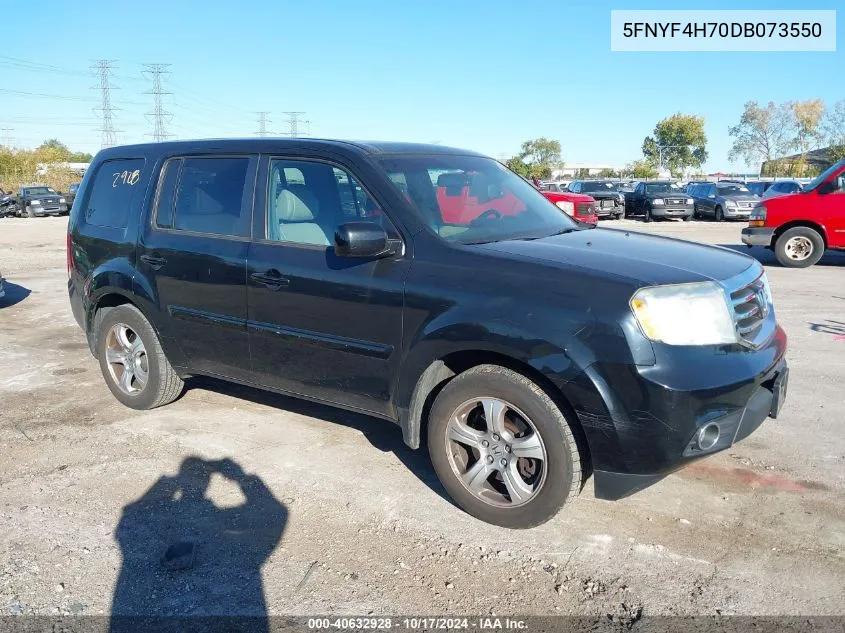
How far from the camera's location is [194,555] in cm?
338

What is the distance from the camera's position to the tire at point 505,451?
3.38 m

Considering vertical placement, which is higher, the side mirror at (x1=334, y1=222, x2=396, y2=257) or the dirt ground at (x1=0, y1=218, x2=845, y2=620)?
the side mirror at (x1=334, y1=222, x2=396, y2=257)

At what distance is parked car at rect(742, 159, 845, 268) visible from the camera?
12633 millimetres

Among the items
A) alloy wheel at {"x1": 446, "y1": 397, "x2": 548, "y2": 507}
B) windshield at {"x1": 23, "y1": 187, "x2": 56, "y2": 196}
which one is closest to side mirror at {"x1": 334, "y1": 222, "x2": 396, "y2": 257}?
alloy wheel at {"x1": 446, "y1": 397, "x2": 548, "y2": 507}

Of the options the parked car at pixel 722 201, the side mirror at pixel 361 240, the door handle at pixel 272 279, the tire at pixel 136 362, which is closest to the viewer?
the side mirror at pixel 361 240

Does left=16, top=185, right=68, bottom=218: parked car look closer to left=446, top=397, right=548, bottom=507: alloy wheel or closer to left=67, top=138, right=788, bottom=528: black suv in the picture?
left=67, top=138, right=788, bottom=528: black suv

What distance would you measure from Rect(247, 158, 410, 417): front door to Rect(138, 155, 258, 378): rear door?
134 mm

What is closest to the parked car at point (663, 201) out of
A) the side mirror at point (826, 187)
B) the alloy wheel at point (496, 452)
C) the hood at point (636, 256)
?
the side mirror at point (826, 187)

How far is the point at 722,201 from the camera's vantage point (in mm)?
27578

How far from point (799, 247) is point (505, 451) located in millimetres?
11577

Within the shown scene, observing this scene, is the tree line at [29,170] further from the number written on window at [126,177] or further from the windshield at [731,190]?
the number written on window at [126,177]

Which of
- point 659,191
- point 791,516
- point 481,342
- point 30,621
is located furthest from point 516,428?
point 659,191

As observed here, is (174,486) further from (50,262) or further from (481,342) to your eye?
(50,262)

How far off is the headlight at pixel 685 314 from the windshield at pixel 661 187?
87.1 feet
